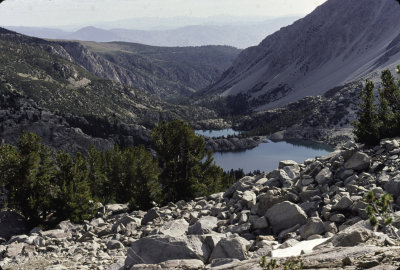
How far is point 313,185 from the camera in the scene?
961 inches

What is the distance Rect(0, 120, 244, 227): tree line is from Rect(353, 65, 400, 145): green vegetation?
78.2 ft

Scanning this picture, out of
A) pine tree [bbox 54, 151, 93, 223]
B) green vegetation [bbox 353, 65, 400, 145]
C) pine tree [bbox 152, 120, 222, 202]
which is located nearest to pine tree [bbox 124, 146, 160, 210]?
pine tree [bbox 152, 120, 222, 202]

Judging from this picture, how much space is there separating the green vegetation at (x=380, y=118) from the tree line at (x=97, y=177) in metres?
23.8

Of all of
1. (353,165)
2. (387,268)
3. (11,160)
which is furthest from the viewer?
(11,160)

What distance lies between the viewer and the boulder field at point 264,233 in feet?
42.7

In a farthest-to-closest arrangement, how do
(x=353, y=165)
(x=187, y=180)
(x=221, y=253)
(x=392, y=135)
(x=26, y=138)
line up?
(x=187, y=180) < (x=26, y=138) < (x=392, y=135) < (x=353, y=165) < (x=221, y=253)

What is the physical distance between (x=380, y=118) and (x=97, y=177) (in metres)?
50.2

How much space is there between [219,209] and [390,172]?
1238 cm

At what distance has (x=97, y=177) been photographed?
64812 millimetres

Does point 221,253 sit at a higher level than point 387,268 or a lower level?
lower

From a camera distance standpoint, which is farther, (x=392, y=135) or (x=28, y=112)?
(x=28, y=112)

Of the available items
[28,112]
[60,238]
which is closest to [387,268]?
[60,238]

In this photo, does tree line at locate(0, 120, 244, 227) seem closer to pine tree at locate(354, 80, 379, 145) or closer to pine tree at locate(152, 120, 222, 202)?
pine tree at locate(152, 120, 222, 202)

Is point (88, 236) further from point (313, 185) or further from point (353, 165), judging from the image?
point (353, 165)
